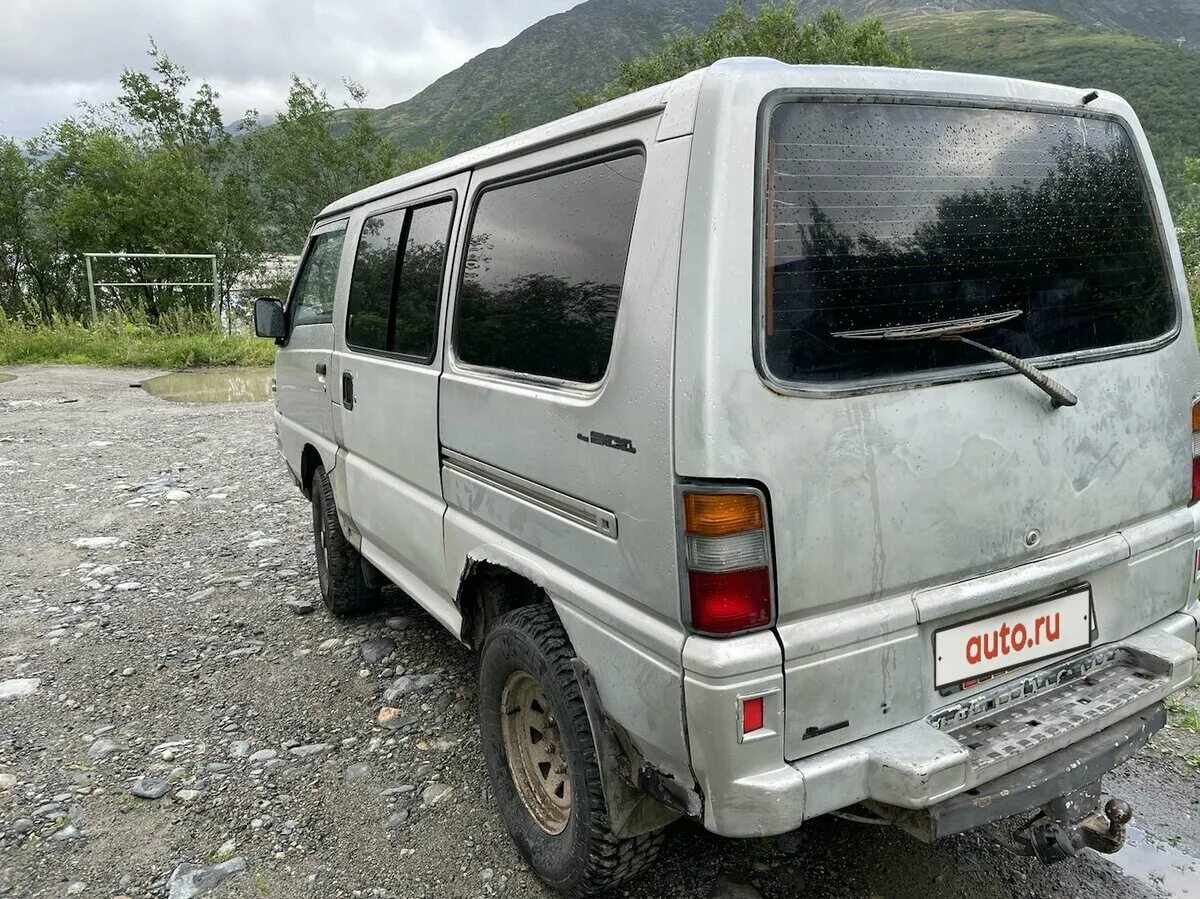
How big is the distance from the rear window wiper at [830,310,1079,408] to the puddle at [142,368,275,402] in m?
10.7

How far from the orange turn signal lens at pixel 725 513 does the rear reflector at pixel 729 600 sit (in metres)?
0.08

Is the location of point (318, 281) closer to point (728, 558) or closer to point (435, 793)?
point (435, 793)

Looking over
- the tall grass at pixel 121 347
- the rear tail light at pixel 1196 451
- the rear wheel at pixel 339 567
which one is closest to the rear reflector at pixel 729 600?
the rear tail light at pixel 1196 451

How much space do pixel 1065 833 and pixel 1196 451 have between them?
3.68 ft

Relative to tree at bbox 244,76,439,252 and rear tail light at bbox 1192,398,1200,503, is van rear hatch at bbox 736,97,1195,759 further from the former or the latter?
tree at bbox 244,76,439,252

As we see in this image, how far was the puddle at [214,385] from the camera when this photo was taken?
12.2 meters

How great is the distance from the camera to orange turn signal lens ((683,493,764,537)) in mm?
1719

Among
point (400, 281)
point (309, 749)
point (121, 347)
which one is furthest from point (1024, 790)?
point (121, 347)

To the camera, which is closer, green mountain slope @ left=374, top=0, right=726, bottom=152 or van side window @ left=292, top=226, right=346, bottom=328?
van side window @ left=292, top=226, right=346, bottom=328

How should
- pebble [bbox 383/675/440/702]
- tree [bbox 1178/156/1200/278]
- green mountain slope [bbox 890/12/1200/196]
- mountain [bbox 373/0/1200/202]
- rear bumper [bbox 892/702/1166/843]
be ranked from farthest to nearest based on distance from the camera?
mountain [bbox 373/0/1200/202] → green mountain slope [bbox 890/12/1200/196] → tree [bbox 1178/156/1200/278] → pebble [bbox 383/675/440/702] → rear bumper [bbox 892/702/1166/843]

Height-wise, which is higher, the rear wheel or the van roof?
the van roof

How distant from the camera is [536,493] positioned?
2264 millimetres

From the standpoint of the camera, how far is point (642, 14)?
167000 millimetres

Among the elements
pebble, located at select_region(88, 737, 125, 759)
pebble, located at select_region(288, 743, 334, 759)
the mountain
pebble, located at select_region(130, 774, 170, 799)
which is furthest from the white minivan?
the mountain
